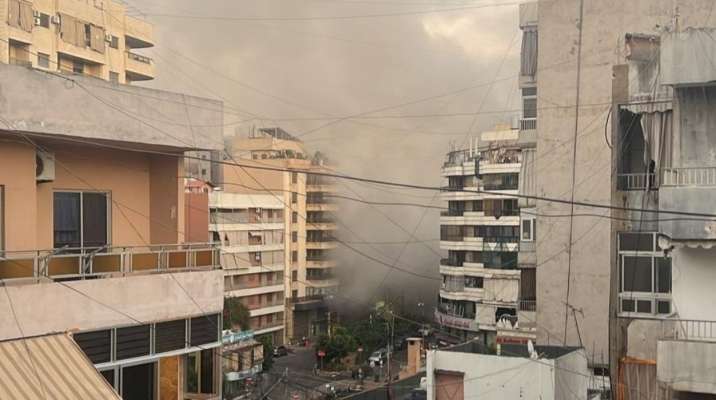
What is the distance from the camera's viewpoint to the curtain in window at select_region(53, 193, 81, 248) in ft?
31.3

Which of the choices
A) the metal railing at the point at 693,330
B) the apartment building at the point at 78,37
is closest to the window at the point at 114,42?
the apartment building at the point at 78,37

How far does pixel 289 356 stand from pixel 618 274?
3877 centimetres

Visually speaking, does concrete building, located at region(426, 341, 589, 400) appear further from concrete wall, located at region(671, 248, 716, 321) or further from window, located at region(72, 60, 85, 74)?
window, located at region(72, 60, 85, 74)

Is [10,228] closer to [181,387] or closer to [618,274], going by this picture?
[181,387]

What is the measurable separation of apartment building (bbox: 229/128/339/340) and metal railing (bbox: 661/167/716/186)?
4461 centimetres

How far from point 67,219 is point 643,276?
8.30 meters

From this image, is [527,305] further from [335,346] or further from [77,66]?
[335,346]

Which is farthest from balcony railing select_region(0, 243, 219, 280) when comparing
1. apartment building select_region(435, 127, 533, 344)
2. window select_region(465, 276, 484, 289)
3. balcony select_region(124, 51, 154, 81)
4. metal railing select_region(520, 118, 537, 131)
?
window select_region(465, 276, 484, 289)

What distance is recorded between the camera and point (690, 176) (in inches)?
360

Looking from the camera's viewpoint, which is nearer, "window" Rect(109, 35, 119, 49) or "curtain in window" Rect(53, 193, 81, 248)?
"curtain in window" Rect(53, 193, 81, 248)

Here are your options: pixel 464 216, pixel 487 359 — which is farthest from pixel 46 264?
pixel 464 216

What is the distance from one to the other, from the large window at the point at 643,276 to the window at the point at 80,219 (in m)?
7.72

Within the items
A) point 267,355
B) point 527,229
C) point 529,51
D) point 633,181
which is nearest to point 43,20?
point 267,355

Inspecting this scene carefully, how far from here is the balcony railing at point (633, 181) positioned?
13.0m
